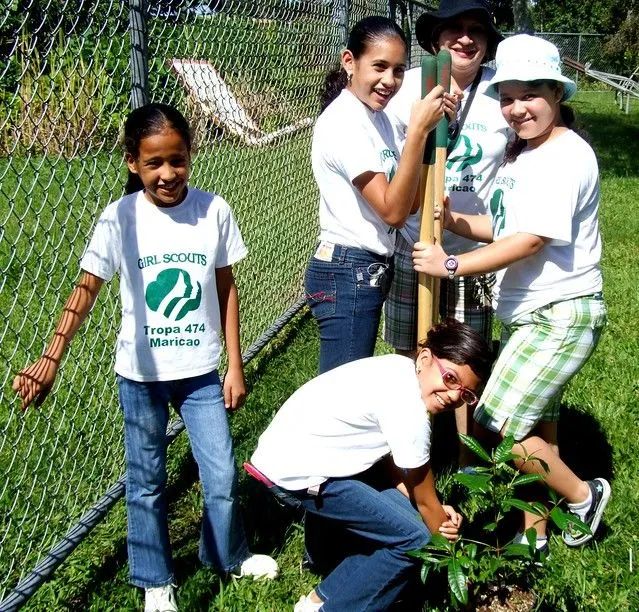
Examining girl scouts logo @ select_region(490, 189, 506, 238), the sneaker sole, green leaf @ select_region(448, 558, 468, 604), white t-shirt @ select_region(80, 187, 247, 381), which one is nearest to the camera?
green leaf @ select_region(448, 558, 468, 604)

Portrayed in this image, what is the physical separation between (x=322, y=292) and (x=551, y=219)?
904mm

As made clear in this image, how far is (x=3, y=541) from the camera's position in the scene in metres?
2.76

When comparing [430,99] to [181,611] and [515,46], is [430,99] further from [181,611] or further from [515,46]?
[181,611]

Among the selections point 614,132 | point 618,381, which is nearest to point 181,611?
point 618,381

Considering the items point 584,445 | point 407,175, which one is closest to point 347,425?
point 407,175

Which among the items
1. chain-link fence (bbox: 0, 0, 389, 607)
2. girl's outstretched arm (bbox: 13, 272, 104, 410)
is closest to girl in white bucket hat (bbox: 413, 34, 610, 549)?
girl's outstretched arm (bbox: 13, 272, 104, 410)

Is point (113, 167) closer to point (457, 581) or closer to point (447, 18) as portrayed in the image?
point (447, 18)

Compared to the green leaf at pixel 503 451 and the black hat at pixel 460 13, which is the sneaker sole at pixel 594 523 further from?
the black hat at pixel 460 13

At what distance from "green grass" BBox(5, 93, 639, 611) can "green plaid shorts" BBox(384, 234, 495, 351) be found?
2.22ft

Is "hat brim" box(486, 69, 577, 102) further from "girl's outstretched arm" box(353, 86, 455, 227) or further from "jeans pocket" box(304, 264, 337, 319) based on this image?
"jeans pocket" box(304, 264, 337, 319)

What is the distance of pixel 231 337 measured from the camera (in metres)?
2.78

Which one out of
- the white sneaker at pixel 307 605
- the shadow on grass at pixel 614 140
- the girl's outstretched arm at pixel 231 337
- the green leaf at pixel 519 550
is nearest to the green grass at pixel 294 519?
the white sneaker at pixel 307 605

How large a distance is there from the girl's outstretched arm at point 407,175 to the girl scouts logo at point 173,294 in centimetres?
68

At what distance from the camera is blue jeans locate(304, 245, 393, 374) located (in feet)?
9.98
